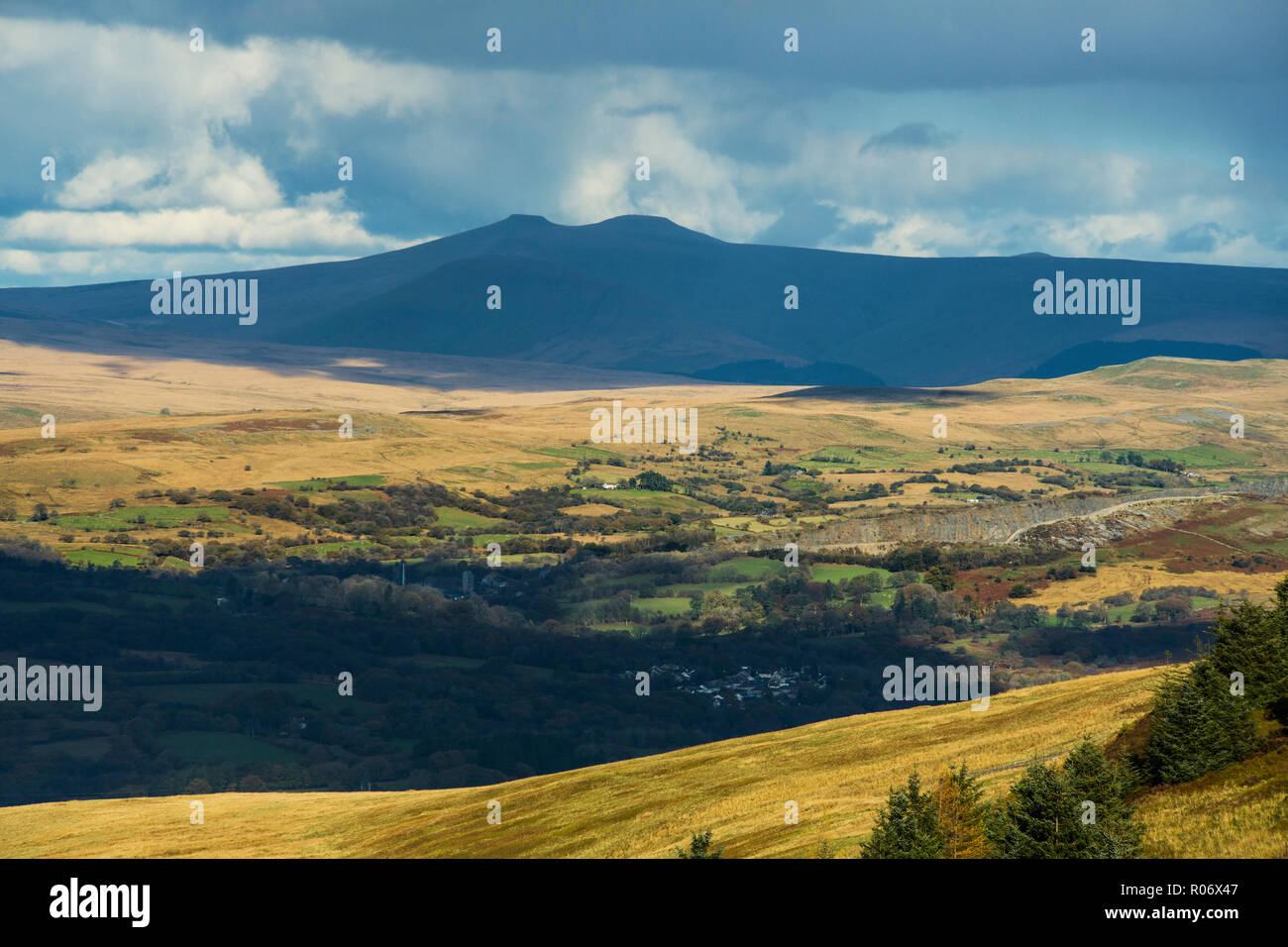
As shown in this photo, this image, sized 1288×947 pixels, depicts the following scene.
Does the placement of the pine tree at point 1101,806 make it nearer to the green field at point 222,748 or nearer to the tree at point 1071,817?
the tree at point 1071,817

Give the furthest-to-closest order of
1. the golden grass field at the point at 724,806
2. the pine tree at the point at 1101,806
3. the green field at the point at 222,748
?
the green field at the point at 222,748 < the golden grass field at the point at 724,806 < the pine tree at the point at 1101,806

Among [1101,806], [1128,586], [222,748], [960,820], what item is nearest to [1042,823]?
[1101,806]

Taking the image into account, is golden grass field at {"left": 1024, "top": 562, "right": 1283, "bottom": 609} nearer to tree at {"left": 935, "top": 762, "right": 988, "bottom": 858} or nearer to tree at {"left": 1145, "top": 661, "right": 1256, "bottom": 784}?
tree at {"left": 1145, "top": 661, "right": 1256, "bottom": 784}

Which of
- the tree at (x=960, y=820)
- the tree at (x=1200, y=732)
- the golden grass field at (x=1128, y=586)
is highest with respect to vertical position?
the tree at (x=1200, y=732)

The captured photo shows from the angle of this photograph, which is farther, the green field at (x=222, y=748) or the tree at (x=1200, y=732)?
the green field at (x=222, y=748)

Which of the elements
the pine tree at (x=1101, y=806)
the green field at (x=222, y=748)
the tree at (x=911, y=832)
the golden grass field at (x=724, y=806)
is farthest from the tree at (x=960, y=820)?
the green field at (x=222, y=748)

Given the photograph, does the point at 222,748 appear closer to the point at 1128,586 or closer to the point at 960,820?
the point at 960,820

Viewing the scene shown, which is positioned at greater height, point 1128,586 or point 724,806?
point 724,806
